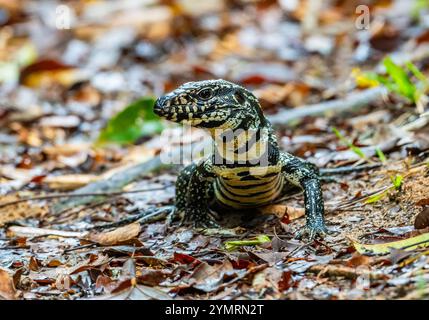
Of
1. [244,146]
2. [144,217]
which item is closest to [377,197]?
[244,146]

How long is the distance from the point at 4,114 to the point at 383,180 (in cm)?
635

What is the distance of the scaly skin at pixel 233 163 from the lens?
5191 millimetres

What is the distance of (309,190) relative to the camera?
5.51 metres

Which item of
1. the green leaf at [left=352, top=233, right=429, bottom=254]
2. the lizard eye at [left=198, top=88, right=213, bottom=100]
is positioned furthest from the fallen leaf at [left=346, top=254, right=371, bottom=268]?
the lizard eye at [left=198, top=88, right=213, bottom=100]

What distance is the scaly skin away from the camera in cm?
519

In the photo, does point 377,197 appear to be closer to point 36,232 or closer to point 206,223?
→ point 206,223

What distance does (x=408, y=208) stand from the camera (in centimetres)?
518

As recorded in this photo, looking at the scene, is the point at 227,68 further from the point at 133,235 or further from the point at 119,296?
the point at 119,296

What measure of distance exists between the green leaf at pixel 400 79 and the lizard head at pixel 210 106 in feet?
6.60

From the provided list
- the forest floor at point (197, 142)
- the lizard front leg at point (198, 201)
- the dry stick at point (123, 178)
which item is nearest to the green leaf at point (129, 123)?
the forest floor at point (197, 142)

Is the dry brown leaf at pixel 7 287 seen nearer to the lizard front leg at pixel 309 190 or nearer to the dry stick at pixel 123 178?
the lizard front leg at pixel 309 190

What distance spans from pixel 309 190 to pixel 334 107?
3361mm

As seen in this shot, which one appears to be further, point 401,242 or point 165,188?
point 165,188

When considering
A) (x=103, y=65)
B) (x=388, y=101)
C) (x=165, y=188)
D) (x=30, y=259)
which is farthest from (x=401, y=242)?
(x=103, y=65)
